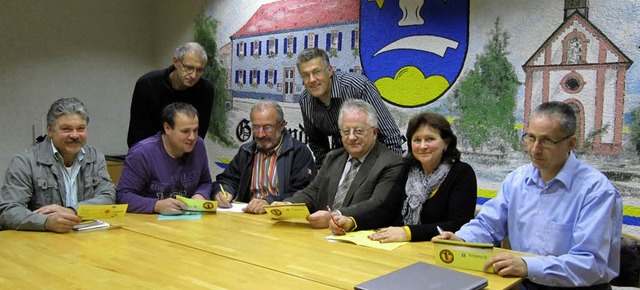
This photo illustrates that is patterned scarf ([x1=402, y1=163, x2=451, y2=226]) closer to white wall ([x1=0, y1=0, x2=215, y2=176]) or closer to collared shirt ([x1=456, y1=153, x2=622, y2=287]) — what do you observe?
collared shirt ([x1=456, y1=153, x2=622, y2=287])

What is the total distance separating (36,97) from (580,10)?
4.79 metres

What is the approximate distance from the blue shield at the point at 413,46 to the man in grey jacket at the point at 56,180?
2.09 meters

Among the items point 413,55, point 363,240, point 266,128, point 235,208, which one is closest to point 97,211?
point 235,208

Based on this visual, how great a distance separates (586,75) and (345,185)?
155 cm

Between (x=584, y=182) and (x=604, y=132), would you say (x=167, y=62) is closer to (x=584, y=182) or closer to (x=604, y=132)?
(x=604, y=132)

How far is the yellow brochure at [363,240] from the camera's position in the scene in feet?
7.31

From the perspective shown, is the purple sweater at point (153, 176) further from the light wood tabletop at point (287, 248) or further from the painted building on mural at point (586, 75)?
the painted building on mural at point (586, 75)

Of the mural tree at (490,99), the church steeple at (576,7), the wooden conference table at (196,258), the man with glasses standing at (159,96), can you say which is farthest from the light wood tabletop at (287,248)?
the church steeple at (576,7)

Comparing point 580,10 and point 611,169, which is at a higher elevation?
point 580,10

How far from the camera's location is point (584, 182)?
2.01 m

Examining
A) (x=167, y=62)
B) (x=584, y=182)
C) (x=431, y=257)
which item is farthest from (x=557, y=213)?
(x=167, y=62)

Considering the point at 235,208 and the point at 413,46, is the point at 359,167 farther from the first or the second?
the point at 413,46

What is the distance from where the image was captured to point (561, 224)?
6.68 feet

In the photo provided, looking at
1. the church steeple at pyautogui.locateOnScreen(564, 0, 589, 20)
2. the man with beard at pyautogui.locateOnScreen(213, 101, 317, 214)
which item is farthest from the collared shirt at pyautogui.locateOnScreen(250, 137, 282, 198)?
the church steeple at pyautogui.locateOnScreen(564, 0, 589, 20)
